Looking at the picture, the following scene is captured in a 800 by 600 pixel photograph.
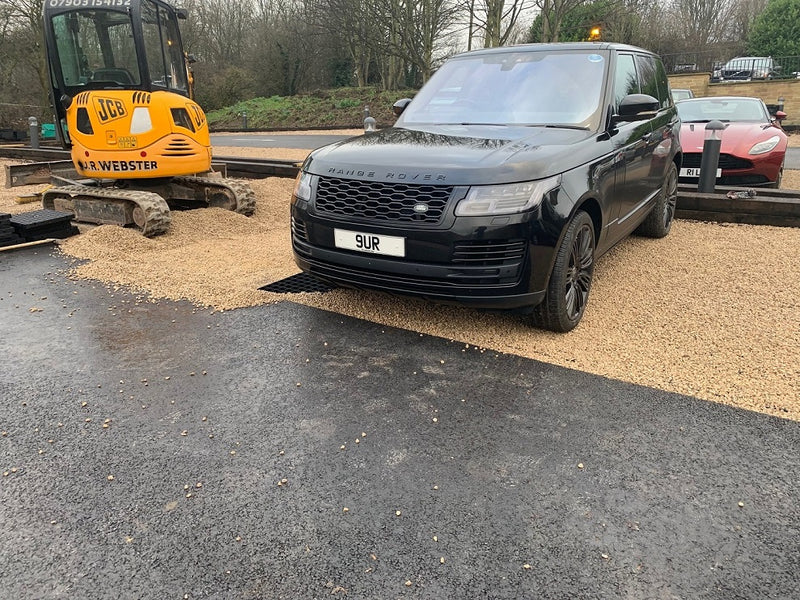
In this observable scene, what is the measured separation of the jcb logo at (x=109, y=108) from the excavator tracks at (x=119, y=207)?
0.88m

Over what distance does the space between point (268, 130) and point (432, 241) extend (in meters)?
29.1

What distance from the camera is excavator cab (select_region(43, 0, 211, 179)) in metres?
7.20

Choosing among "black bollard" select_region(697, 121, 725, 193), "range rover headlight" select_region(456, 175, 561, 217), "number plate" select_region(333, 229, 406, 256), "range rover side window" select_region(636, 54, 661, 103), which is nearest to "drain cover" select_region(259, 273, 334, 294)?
"number plate" select_region(333, 229, 406, 256)

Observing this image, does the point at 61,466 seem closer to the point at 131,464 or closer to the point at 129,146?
the point at 131,464

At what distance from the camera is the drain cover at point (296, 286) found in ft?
17.4

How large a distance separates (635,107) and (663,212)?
2536 mm

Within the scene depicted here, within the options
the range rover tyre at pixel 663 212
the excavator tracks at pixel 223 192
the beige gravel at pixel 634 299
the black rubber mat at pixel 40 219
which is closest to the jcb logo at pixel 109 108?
the black rubber mat at pixel 40 219

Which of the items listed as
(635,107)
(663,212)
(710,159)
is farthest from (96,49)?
(710,159)

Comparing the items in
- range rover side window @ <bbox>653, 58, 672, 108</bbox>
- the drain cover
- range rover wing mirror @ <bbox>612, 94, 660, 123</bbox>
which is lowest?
the drain cover

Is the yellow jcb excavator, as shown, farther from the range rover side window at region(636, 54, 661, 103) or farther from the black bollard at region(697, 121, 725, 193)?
the black bollard at region(697, 121, 725, 193)

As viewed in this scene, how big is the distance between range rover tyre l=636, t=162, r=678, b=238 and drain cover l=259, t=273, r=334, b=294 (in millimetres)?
3752

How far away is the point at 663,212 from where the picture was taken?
22.4 feet

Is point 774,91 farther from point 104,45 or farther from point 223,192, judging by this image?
point 104,45

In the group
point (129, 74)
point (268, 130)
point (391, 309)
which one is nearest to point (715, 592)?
point (391, 309)
